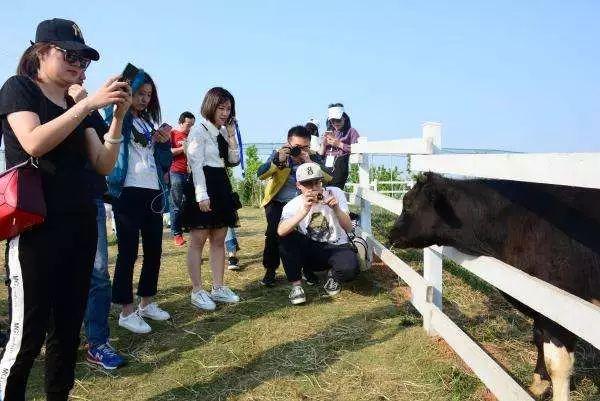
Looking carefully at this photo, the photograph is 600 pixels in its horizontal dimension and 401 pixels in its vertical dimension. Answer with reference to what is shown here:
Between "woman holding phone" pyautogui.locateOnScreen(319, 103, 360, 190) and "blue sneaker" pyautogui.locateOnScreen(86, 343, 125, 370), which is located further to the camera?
"woman holding phone" pyautogui.locateOnScreen(319, 103, 360, 190)

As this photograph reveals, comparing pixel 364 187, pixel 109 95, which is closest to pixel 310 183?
pixel 364 187

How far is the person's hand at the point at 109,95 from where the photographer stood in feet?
7.54

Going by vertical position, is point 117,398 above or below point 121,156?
below

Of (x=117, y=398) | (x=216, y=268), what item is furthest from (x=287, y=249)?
(x=117, y=398)

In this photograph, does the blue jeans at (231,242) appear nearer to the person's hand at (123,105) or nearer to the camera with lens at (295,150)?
the camera with lens at (295,150)

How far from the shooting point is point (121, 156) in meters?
3.97

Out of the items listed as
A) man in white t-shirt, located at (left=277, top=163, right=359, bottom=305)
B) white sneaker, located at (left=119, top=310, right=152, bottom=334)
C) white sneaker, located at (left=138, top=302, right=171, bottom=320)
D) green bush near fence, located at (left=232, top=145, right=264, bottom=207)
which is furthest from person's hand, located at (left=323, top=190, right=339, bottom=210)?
green bush near fence, located at (left=232, top=145, right=264, bottom=207)

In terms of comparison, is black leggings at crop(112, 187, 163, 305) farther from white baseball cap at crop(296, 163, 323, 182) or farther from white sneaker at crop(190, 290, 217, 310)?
white baseball cap at crop(296, 163, 323, 182)

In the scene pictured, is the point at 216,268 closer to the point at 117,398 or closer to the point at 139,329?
the point at 139,329

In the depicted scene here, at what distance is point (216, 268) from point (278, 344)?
130 cm

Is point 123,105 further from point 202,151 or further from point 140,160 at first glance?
point 202,151

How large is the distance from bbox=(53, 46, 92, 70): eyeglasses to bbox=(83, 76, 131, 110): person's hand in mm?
210

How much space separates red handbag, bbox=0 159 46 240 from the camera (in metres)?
2.25

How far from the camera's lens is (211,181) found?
482 cm
